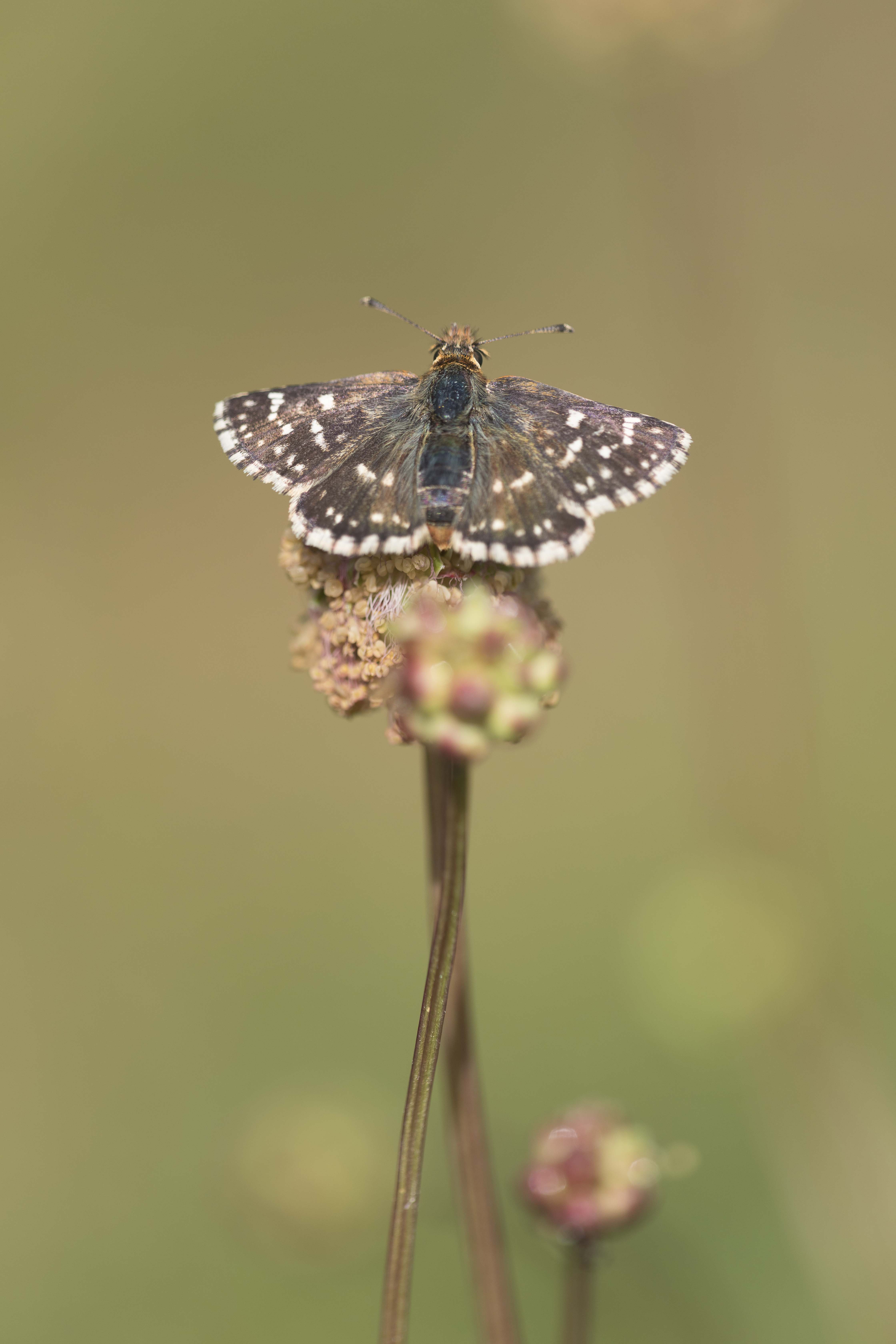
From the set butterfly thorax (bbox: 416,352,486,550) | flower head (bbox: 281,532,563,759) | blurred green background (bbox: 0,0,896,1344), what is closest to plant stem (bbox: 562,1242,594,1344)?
blurred green background (bbox: 0,0,896,1344)

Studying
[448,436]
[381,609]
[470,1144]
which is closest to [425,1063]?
[470,1144]

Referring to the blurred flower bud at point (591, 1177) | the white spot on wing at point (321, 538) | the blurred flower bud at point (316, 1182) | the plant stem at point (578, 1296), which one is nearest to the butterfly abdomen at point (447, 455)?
the white spot on wing at point (321, 538)

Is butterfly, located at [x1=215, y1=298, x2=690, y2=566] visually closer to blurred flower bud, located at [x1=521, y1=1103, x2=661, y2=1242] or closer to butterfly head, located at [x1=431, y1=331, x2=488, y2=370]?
butterfly head, located at [x1=431, y1=331, x2=488, y2=370]

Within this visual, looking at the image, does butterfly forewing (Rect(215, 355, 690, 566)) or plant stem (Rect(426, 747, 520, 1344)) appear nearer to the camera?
plant stem (Rect(426, 747, 520, 1344))

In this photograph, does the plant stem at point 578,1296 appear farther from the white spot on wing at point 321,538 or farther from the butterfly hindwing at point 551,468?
the white spot on wing at point 321,538

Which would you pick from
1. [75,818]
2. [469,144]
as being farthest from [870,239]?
[75,818]
